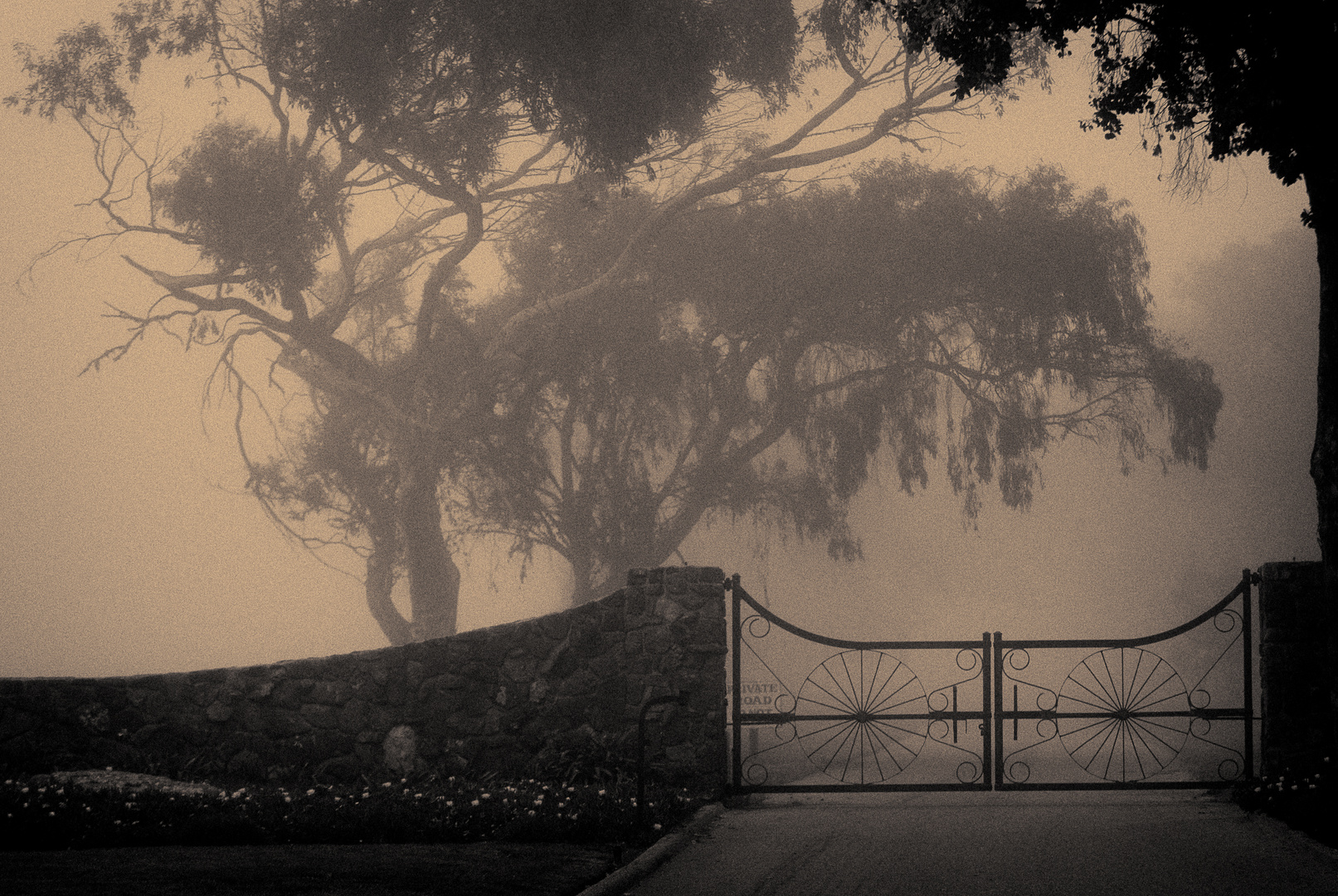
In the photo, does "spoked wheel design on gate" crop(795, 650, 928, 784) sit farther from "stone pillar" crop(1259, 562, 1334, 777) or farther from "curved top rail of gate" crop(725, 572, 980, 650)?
"stone pillar" crop(1259, 562, 1334, 777)

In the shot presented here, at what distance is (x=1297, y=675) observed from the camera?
9.46 meters

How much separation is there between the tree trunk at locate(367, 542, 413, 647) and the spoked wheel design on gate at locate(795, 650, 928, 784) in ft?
24.1

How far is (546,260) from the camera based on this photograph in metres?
23.0

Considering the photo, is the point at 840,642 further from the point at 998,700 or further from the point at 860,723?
the point at 998,700

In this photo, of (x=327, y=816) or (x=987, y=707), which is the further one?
(x=987, y=707)

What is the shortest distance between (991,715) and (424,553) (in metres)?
12.9

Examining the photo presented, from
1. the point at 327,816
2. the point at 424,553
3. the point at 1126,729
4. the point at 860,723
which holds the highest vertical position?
the point at 424,553

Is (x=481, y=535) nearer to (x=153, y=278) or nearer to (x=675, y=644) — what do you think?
(x=153, y=278)

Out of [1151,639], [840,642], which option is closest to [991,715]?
[840,642]

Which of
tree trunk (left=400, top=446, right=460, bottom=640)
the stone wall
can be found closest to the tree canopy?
tree trunk (left=400, top=446, right=460, bottom=640)

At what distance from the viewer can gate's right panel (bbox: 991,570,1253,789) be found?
9.52 metres

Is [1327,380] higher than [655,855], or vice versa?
[1327,380]

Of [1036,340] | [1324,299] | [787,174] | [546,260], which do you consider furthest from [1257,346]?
[1324,299]

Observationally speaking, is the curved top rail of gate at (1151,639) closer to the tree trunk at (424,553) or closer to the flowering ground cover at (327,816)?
the flowering ground cover at (327,816)
